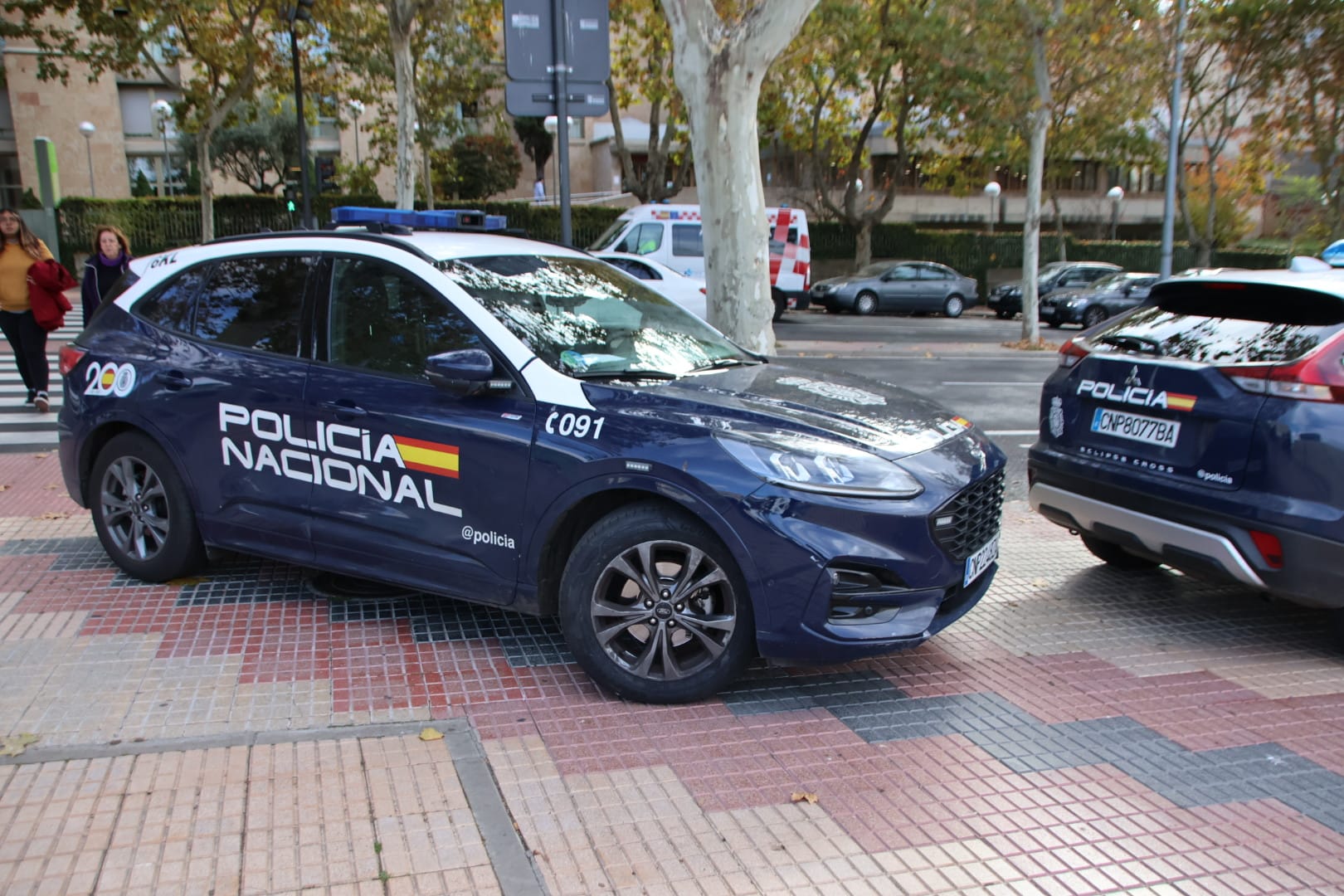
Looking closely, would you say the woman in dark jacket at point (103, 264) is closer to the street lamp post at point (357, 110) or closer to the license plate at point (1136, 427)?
the license plate at point (1136, 427)

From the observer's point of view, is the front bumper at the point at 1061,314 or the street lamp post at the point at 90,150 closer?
the front bumper at the point at 1061,314

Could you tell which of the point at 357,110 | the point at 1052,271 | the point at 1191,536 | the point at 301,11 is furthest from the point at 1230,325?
the point at 357,110

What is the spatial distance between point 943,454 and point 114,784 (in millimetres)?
3093

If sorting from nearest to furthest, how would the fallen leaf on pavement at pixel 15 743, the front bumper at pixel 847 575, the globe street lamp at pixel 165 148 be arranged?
the fallen leaf on pavement at pixel 15 743
the front bumper at pixel 847 575
the globe street lamp at pixel 165 148

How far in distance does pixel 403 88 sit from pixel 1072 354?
54.0 feet

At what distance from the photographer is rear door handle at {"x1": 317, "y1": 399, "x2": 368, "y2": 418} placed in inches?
177

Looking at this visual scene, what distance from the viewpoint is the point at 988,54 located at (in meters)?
21.0

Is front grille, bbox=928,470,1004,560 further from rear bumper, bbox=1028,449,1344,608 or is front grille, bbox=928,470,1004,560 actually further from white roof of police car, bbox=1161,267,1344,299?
white roof of police car, bbox=1161,267,1344,299

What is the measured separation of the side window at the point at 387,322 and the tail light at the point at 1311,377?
3.38m

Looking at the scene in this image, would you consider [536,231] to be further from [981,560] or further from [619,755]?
[619,755]

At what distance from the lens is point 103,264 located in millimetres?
9680

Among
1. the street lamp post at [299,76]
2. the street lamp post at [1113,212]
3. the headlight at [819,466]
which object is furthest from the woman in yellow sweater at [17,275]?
the street lamp post at [1113,212]

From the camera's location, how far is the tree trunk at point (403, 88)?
61.2 feet

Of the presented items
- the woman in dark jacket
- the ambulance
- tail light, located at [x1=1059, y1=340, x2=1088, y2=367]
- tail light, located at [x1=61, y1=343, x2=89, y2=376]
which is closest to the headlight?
tail light, located at [x1=1059, y1=340, x2=1088, y2=367]
